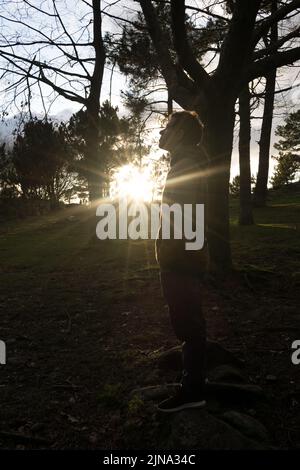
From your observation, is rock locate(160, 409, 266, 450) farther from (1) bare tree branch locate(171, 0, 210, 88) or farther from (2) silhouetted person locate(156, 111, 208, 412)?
(1) bare tree branch locate(171, 0, 210, 88)

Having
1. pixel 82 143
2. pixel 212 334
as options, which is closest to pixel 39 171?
pixel 82 143

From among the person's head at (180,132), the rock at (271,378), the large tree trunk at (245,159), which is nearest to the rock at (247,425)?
the rock at (271,378)

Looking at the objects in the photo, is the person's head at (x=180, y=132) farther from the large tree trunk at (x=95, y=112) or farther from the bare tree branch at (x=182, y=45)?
the large tree trunk at (x=95, y=112)

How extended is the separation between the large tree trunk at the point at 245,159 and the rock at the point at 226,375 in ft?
39.8

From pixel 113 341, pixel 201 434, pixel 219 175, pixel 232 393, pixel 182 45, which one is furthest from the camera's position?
pixel 219 175

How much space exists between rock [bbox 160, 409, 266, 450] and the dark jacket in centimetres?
114

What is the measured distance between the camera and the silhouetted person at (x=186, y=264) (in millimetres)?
3506

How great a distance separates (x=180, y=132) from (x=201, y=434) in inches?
92.5

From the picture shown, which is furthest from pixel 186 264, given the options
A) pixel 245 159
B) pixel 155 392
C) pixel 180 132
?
pixel 245 159

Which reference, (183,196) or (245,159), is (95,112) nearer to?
(245,159)

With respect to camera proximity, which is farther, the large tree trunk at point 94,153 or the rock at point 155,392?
the large tree trunk at point 94,153

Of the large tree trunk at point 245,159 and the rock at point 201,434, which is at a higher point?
the large tree trunk at point 245,159

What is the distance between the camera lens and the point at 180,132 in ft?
11.8
